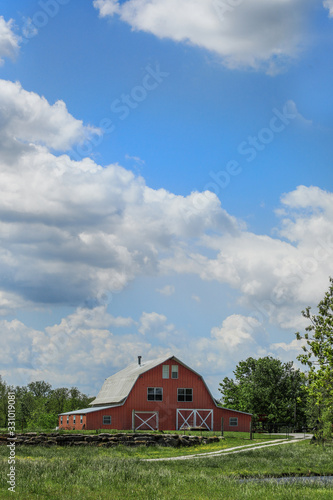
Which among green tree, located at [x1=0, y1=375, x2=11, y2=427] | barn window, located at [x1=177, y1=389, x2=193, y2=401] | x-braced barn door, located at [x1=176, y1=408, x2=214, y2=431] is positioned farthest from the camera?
green tree, located at [x1=0, y1=375, x2=11, y2=427]

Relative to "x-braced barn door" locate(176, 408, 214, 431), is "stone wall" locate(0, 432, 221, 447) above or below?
above

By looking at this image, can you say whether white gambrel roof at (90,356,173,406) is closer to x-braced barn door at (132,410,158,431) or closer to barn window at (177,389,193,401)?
x-braced barn door at (132,410,158,431)

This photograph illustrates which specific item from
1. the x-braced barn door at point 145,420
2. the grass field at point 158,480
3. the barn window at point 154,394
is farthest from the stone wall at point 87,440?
the barn window at point 154,394

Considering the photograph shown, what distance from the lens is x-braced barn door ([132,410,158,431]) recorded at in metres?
61.9

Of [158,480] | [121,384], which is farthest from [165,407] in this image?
[158,480]

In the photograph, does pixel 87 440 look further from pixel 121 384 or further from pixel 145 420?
pixel 121 384

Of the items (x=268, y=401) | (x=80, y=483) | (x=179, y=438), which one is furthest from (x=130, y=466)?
(x=268, y=401)

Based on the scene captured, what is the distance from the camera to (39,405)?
Result: 92.8m

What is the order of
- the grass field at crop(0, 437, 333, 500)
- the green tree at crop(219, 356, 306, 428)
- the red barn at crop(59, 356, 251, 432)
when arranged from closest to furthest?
the grass field at crop(0, 437, 333, 500) → the red barn at crop(59, 356, 251, 432) → the green tree at crop(219, 356, 306, 428)

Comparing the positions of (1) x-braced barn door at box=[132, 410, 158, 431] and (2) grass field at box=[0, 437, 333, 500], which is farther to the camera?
(1) x-braced barn door at box=[132, 410, 158, 431]

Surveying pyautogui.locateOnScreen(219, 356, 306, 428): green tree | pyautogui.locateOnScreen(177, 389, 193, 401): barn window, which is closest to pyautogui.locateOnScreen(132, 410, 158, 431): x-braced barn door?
pyautogui.locateOnScreen(177, 389, 193, 401): barn window

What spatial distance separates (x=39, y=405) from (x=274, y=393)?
3881 centimetres

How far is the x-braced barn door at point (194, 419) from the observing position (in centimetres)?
6325

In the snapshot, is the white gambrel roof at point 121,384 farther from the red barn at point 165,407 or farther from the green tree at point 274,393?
the green tree at point 274,393
